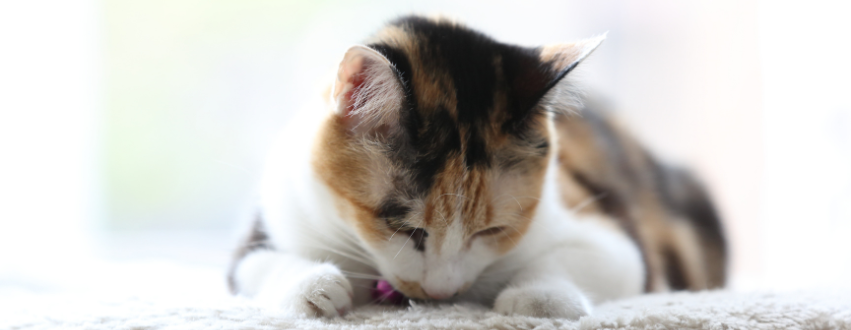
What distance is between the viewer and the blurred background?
6.19 feet

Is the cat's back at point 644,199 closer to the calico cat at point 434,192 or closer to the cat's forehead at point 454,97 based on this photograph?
the calico cat at point 434,192

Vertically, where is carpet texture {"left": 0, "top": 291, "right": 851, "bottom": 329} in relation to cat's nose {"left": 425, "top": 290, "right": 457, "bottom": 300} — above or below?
below

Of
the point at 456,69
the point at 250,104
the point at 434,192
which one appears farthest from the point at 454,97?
the point at 250,104

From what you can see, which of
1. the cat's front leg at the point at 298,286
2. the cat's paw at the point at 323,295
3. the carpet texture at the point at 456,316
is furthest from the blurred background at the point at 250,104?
the cat's paw at the point at 323,295

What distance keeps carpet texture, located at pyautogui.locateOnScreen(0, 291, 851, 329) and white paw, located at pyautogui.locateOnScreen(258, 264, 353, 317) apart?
0.02 meters

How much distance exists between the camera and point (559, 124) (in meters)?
1.52

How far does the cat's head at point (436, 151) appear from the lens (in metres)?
0.88

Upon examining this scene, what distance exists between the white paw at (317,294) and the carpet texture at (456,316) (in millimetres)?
23

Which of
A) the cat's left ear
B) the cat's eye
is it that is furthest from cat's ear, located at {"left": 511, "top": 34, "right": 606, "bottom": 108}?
the cat's eye

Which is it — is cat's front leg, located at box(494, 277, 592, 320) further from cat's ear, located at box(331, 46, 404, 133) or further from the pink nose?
cat's ear, located at box(331, 46, 404, 133)

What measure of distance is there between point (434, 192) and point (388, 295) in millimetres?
219

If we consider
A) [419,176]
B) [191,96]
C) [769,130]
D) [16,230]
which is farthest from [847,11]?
[16,230]

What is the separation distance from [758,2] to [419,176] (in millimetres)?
1933

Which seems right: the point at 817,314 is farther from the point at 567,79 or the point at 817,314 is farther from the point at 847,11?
the point at 847,11
